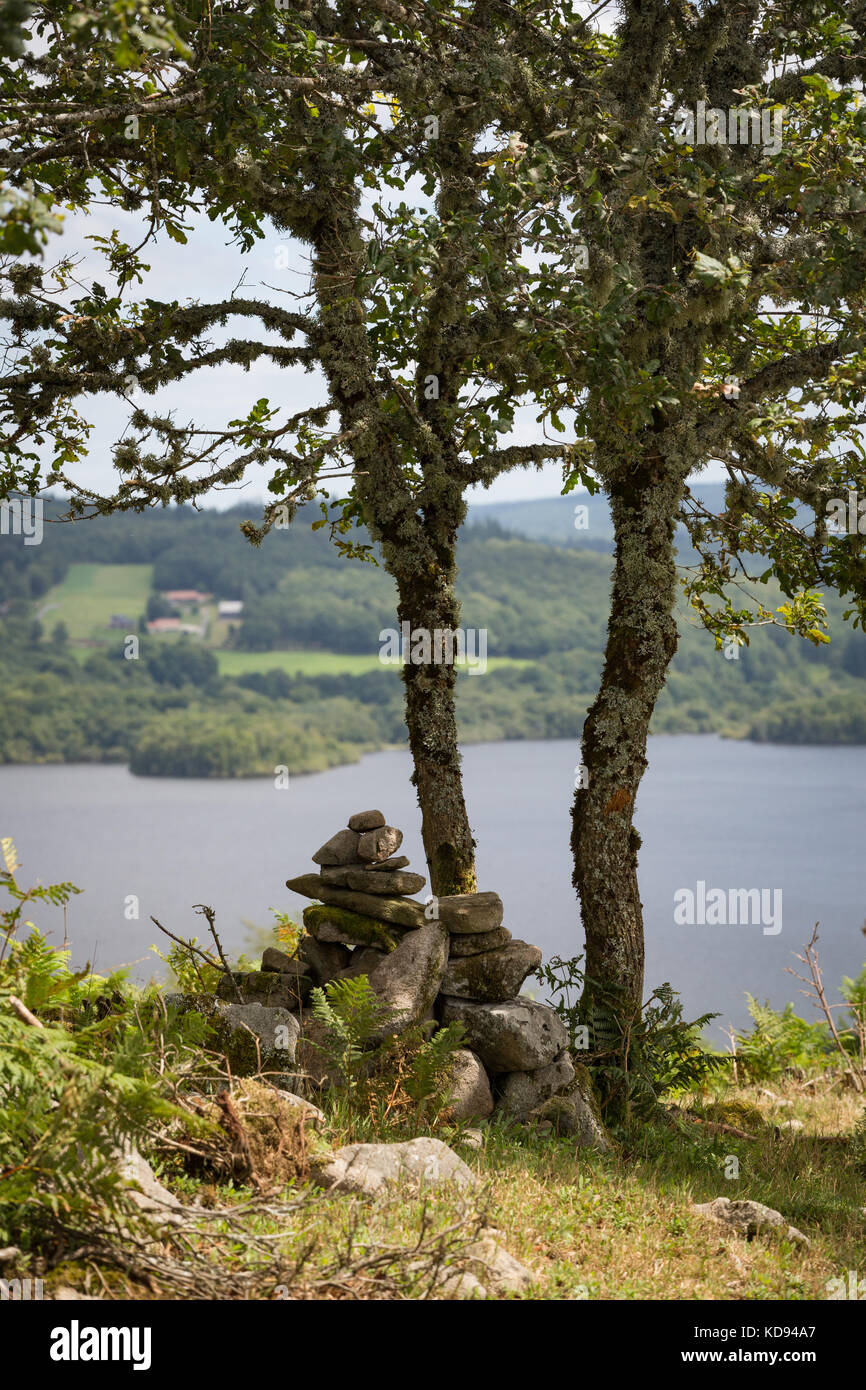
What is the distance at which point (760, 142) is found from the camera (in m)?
8.52

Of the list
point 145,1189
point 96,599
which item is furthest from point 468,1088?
point 96,599

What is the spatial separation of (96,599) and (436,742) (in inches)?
3105

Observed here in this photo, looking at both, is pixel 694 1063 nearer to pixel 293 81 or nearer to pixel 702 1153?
pixel 702 1153

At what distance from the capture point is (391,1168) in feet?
18.4

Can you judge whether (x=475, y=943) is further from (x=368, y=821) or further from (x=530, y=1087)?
(x=368, y=821)

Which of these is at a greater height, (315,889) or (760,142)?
(760,142)

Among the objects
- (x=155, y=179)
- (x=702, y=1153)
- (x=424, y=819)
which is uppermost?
(x=155, y=179)

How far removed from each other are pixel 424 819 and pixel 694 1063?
3053 millimetres

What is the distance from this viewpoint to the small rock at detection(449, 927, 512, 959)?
836cm

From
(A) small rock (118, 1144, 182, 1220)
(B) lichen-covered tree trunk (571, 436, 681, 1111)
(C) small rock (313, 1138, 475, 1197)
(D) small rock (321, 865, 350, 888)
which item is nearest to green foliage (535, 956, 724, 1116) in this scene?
(B) lichen-covered tree trunk (571, 436, 681, 1111)

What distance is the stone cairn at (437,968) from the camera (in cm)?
779

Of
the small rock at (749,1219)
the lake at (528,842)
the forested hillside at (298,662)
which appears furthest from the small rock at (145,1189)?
the forested hillside at (298,662)
